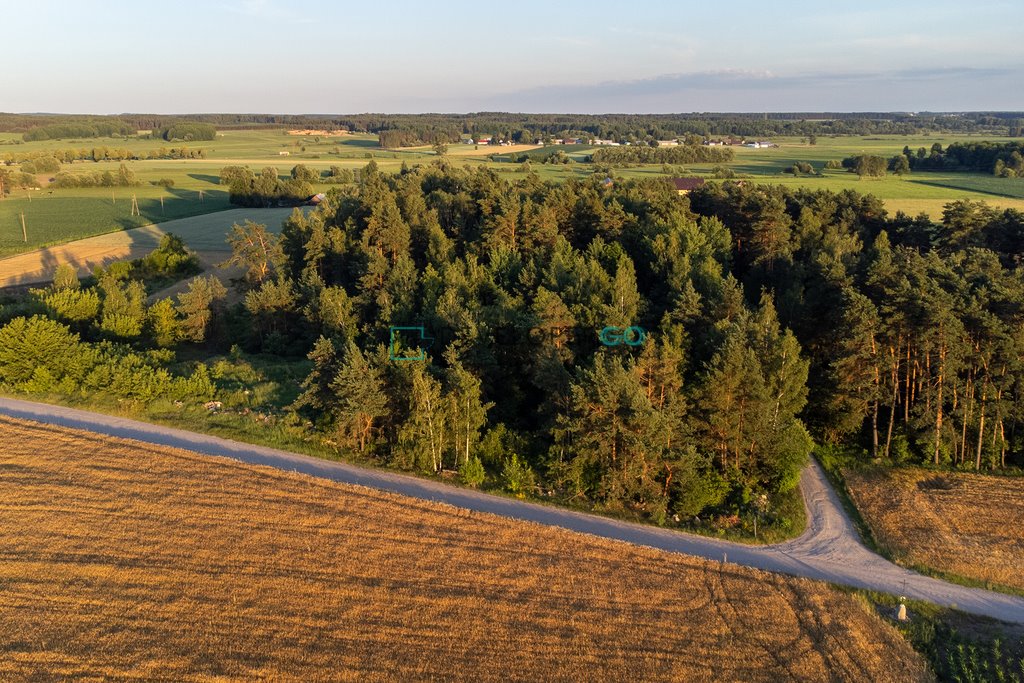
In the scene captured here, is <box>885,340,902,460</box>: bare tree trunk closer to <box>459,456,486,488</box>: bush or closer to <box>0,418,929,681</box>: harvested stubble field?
<box>0,418,929,681</box>: harvested stubble field

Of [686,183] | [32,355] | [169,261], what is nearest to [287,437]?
[32,355]

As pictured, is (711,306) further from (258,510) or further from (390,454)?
(258,510)

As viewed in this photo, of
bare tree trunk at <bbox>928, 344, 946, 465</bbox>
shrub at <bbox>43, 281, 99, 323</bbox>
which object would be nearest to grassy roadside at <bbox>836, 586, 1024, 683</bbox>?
bare tree trunk at <bbox>928, 344, 946, 465</bbox>

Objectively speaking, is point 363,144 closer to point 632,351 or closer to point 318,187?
point 318,187

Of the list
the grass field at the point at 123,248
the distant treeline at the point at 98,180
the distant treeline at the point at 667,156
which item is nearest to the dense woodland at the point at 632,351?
the grass field at the point at 123,248

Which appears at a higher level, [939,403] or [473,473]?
[939,403]

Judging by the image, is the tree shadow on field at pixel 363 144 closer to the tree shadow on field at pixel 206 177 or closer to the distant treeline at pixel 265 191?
the tree shadow on field at pixel 206 177

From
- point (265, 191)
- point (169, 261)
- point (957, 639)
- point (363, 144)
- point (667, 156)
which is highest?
point (363, 144)
